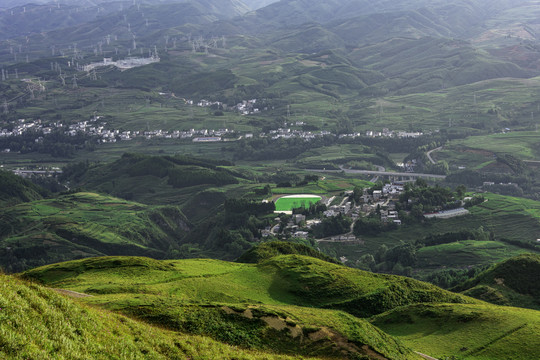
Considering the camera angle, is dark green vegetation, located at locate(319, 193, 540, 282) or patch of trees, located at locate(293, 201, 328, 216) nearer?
dark green vegetation, located at locate(319, 193, 540, 282)

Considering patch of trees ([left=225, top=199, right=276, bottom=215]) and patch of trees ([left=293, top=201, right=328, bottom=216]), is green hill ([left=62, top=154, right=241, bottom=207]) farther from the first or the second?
patch of trees ([left=293, top=201, right=328, bottom=216])

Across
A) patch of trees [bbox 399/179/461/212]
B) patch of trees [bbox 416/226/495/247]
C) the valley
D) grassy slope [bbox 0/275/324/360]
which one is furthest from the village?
grassy slope [bbox 0/275/324/360]

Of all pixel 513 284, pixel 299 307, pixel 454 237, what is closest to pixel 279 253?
pixel 299 307

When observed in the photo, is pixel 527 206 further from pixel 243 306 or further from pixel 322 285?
pixel 243 306

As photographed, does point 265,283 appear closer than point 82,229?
Yes

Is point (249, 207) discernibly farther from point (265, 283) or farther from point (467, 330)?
point (467, 330)

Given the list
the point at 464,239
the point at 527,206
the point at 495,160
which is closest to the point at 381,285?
the point at 464,239

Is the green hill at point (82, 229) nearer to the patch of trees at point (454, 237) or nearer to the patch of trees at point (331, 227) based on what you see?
the patch of trees at point (331, 227)
